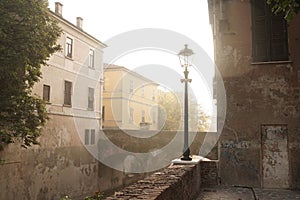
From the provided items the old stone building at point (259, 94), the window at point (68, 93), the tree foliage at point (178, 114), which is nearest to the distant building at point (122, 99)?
the tree foliage at point (178, 114)

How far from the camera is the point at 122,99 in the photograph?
103 feet

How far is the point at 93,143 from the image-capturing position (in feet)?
71.9

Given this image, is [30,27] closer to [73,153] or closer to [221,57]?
[221,57]

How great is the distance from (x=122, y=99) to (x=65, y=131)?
13197mm

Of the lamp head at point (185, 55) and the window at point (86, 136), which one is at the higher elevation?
the lamp head at point (185, 55)

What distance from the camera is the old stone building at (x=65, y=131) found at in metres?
14.8

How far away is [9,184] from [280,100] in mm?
12751

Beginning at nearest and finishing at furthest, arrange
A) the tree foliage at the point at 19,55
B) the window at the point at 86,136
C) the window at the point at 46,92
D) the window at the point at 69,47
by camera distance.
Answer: the tree foliage at the point at 19,55
the window at the point at 46,92
the window at the point at 69,47
the window at the point at 86,136

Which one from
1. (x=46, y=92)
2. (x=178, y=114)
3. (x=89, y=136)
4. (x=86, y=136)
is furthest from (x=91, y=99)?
(x=178, y=114)

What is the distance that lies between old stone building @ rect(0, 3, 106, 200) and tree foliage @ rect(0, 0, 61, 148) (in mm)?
2470

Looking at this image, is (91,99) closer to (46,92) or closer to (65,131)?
(65,131)

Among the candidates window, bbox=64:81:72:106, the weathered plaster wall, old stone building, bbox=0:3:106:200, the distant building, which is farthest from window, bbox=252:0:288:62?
the distant building

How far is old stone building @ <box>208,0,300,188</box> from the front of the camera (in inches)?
342

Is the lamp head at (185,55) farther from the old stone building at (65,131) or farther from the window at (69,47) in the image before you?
the window at (69,47)
